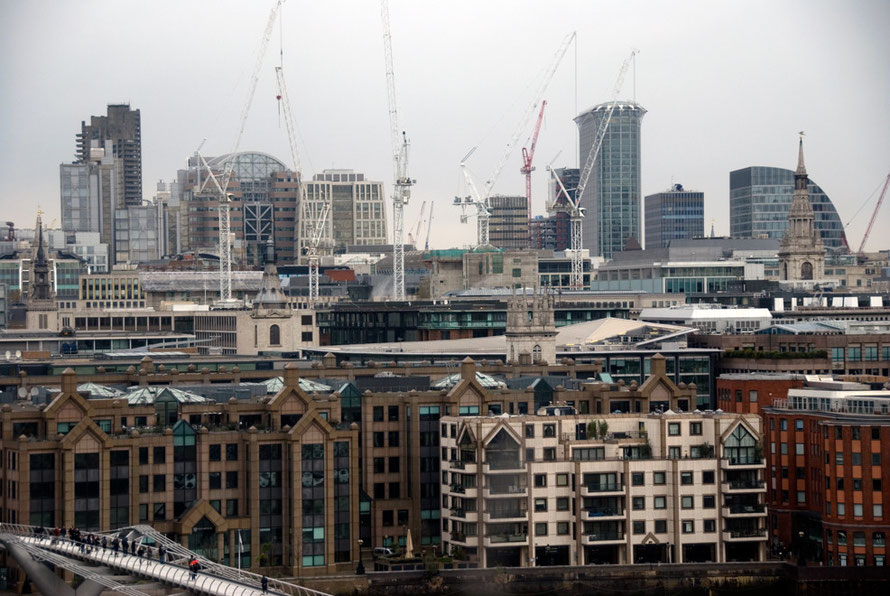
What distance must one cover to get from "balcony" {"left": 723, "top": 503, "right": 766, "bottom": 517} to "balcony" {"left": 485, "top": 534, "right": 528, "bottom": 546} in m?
8.92

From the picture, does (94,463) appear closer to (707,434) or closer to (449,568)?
(449,568)

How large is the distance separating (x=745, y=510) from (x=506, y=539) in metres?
10.6

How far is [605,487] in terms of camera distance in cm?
10006

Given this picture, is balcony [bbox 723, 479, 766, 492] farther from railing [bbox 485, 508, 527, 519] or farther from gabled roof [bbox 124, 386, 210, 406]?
gabled roof [bbox 124, 386, 210, 406]

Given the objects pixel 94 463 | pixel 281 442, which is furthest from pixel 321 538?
pixel 94 463

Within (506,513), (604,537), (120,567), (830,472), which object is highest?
(830,472)

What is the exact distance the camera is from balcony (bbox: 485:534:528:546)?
99500 mm

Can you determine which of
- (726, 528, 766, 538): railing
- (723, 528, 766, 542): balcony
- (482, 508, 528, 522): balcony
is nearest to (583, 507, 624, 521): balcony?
(482, 508, 528, 522): balcony

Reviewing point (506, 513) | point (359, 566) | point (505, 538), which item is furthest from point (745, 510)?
point (359, 566)

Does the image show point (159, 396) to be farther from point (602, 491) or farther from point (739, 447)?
point (739, 447)

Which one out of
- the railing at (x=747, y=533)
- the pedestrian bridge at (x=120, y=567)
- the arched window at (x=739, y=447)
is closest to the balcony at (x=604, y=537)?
the railing at (x=747, y=533)

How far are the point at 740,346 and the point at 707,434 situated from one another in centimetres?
3457

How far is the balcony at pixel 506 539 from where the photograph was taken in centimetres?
9950

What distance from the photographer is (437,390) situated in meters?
106
